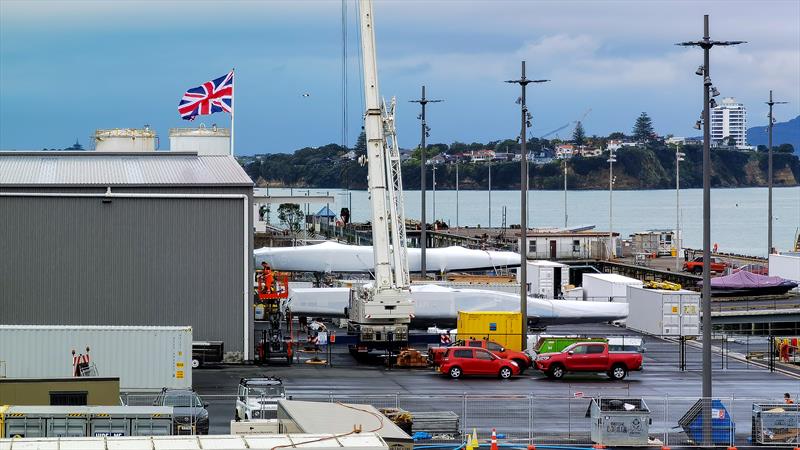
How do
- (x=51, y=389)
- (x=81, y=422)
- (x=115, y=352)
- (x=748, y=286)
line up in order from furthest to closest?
1. (x=748, y=286)
2. (x=115, y=352)
3. (x=51, y=389)
4. (x=81, y=422)

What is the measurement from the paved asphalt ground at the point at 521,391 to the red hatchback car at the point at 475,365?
417 millimetres

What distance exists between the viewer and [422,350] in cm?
5894

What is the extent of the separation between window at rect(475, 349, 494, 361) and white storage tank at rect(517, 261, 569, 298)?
2630 cm

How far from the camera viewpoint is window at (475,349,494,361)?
50638mm

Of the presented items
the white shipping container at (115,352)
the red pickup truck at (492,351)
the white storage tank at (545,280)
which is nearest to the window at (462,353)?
the red pickup truck at (492,351)

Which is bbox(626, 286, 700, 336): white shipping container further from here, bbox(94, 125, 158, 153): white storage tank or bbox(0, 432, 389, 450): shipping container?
bbox(0, 432, 389, 450): shipping container

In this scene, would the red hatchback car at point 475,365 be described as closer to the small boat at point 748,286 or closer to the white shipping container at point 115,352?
the white shipping container at point 115,352

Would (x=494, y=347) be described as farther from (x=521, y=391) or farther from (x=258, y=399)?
(x=258, y=399)

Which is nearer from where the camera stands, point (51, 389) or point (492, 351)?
point (51, 389)

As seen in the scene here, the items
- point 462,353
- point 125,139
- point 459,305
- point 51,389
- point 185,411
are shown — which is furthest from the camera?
point 125,139

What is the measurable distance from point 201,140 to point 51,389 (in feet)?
184

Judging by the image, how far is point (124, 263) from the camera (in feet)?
173

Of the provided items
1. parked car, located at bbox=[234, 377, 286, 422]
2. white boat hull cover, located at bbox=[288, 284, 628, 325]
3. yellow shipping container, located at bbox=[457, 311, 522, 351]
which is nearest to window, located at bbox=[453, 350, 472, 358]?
yellow shipping container, located at bbox=[457, 311, 522, 351]

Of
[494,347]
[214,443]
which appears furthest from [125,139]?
[214,443]
